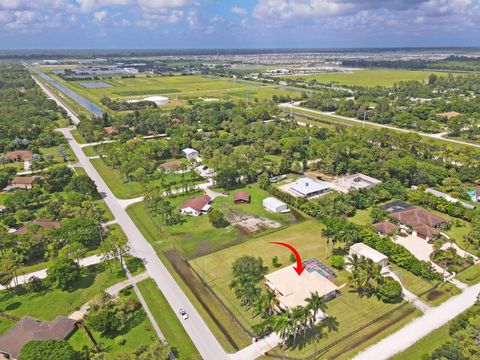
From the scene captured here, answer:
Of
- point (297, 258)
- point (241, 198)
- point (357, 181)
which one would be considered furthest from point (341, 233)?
point (357, 181)

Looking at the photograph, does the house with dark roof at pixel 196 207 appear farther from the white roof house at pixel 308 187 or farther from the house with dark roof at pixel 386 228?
the house with dark roof at pixel 386 228

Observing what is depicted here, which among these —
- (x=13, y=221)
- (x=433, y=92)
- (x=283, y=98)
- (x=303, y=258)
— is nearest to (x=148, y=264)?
(x=303, y=258)

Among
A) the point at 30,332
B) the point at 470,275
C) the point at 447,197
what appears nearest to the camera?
the point at 30,332

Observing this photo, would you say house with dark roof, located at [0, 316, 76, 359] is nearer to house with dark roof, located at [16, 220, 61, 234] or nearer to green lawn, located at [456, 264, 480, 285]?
house with dark roof, located at [16, 220, 61, 234]

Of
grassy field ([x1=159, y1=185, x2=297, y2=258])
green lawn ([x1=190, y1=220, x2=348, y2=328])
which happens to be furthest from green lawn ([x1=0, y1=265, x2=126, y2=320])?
green lawn ([x1=190, y1=220, x2=348, y2=328])

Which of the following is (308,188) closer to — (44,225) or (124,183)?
(124,183)

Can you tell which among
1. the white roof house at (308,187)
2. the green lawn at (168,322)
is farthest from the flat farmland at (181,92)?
the green lawn at (168,322)

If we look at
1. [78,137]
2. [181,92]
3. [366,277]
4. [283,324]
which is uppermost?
[283,324]
